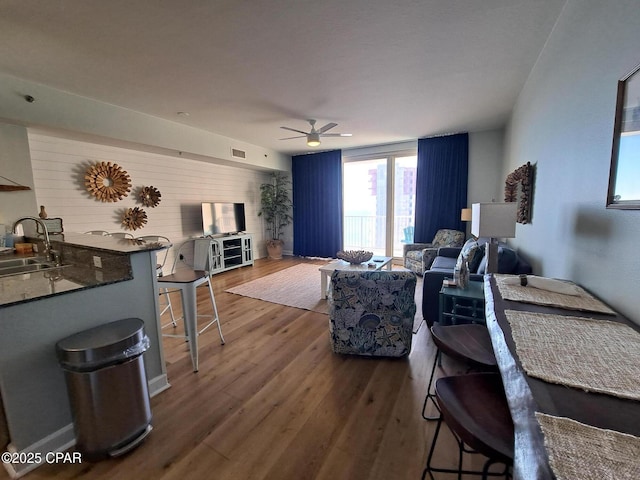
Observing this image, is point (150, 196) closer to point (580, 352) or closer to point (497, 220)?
point (497, 220)

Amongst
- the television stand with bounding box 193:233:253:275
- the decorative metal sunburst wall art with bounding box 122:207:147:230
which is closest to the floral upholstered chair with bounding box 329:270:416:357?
the television stand with bounding box 193:233:253:275

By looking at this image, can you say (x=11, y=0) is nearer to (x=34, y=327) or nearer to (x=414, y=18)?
(x=34, y=327)

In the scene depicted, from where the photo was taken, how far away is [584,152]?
1592 mm

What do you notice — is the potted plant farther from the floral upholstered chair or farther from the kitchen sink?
the floral upholstered chair

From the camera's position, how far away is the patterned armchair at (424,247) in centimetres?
461

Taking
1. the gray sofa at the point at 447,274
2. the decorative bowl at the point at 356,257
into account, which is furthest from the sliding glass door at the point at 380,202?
the gray sofa at the point at 447,274

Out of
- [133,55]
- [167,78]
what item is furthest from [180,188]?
[133,55]

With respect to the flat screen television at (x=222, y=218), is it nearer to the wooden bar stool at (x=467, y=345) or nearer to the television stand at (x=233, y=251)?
the television stand at (x=233, y=251)

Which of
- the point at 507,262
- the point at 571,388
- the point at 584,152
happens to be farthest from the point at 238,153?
the point at 571,388

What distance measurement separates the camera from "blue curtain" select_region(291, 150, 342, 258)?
6211 mm

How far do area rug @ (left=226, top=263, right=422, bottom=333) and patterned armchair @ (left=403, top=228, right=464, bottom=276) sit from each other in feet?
0.93

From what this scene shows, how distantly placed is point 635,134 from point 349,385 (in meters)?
2.03

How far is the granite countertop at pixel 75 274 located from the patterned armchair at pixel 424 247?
12.7 ft

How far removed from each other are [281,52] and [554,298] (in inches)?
102
